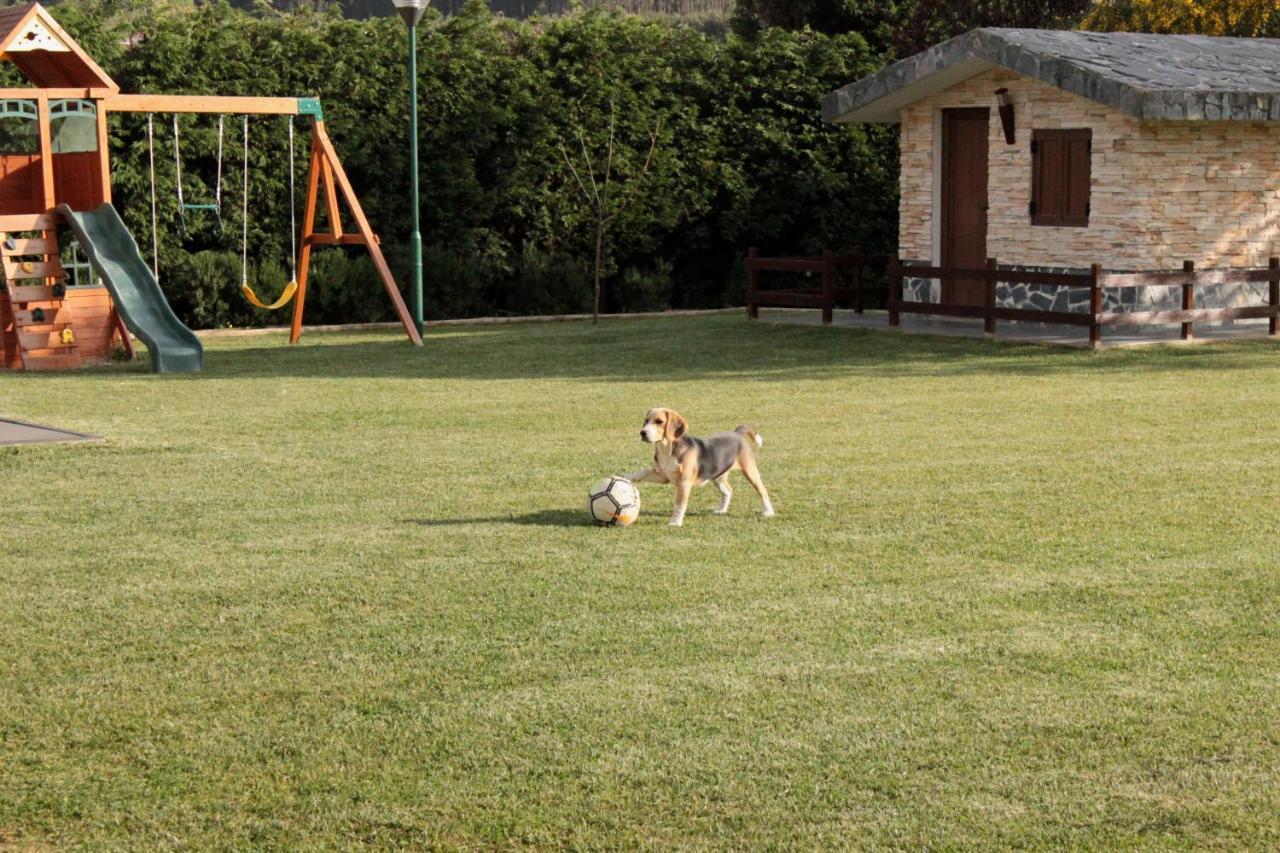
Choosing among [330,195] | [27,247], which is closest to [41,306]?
[27,247]

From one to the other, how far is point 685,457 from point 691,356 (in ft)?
32.4

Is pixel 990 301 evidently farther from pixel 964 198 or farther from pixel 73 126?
pixel 73 126

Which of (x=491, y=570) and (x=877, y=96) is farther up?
(x=877, y=96)

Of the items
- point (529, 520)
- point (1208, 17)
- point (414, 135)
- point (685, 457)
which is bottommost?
point (529, 520)

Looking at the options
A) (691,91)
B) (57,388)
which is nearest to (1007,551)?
(57,388)

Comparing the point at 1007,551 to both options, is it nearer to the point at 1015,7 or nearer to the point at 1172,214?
the point at 1172,214

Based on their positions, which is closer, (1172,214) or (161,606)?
(161,606)

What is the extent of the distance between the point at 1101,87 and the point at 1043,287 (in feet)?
9.29

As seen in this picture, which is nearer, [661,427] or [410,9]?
[661,427]

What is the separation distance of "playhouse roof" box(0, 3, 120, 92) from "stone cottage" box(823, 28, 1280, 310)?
10059 millimetres

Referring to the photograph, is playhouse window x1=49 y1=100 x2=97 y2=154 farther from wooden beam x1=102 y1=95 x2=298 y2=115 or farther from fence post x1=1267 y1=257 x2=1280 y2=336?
fence post x1=1267 y1=257 x2=1280 y2=336

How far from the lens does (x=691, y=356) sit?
18.9 m

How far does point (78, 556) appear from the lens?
845 centimetres

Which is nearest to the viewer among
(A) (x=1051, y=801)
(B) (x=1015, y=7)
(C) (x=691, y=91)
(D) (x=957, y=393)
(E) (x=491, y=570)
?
(A) (x=1051, y=801)
